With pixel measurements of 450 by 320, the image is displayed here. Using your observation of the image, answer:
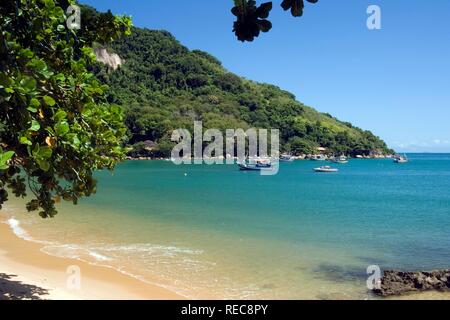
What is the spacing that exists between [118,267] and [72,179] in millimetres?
7772

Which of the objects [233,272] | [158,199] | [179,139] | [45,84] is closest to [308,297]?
[233,272]

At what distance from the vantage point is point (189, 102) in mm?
158625

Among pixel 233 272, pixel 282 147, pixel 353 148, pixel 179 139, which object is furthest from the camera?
pixel 353 148

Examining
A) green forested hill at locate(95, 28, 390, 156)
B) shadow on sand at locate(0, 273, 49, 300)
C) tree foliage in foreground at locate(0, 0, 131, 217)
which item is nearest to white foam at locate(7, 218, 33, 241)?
shadow on sand at locate(0, 273, 49, 300)

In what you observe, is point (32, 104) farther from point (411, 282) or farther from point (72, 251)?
point (72, 251)

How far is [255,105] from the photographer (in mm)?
172125

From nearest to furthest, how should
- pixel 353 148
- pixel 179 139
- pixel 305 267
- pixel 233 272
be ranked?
1. pixel 233 272
2. pixel 305 267
3. pixel 179 139
4. pixel 353 148

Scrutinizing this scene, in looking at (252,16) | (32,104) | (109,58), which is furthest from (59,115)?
(109,58)

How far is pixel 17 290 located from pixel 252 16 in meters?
8.83

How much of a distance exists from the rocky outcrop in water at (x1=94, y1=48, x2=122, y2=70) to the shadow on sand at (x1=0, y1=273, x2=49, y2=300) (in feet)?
518

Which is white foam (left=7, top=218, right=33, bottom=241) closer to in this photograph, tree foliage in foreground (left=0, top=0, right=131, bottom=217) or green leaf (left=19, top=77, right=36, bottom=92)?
tree foliage in foreground (left=0, top=0, right=131, bottom=217)

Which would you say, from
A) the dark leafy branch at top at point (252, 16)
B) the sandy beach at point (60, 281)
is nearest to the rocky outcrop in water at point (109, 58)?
the sandy beach at point (60, 281)
